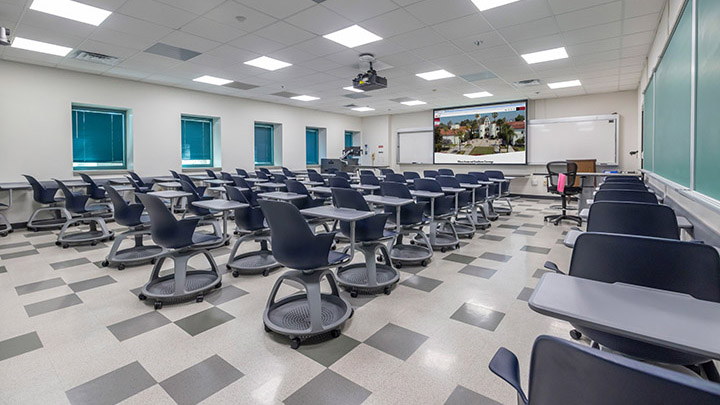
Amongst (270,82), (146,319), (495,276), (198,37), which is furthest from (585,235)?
(270,82)

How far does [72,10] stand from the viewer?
4.27 metres

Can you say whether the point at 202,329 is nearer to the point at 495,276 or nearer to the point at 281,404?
the point at 281,404

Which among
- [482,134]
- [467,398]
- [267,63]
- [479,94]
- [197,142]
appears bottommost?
[467,398]

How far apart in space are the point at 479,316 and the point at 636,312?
5.82 feet

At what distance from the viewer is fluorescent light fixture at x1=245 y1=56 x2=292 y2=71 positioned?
625 cm

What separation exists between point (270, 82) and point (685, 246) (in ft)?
25.9

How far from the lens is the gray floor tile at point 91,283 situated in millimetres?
3282

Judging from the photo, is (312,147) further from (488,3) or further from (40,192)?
(488,3)

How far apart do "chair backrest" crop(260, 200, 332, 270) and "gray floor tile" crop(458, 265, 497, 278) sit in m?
1.93

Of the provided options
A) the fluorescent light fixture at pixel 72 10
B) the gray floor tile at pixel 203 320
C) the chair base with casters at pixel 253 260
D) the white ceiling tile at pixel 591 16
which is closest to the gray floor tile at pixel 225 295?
the gray floor tile at pixel 203 320

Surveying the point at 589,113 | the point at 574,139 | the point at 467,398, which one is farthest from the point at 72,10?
the point at 589,113

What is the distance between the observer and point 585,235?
1.36 m

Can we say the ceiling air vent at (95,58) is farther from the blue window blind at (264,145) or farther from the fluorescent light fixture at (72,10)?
the blue window blind at (264,145)

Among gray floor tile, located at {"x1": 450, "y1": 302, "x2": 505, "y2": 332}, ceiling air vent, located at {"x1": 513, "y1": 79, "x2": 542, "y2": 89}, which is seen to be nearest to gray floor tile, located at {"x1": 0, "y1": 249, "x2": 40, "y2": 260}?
gray floor tile, located at {"x1": 450, "y1": 302, "x2": 505, "y2": 332}
